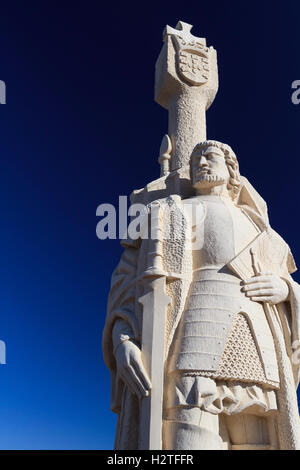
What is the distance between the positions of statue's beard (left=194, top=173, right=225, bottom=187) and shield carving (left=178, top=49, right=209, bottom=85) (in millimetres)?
2498

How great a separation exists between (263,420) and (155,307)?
147 cm

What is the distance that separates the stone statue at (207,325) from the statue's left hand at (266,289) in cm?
1

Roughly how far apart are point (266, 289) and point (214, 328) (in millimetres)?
796

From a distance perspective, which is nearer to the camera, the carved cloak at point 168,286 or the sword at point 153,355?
the sword at point 153,355

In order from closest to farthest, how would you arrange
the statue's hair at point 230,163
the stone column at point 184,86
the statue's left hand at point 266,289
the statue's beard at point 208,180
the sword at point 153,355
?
the sword at point 153,355
the statue's left hand at point 266,289
the statue's beard at point 208,180
the statue's hair at point 230,163
the stone column at point 184,86

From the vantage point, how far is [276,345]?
4.90 m

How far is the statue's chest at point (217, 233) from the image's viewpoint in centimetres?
512

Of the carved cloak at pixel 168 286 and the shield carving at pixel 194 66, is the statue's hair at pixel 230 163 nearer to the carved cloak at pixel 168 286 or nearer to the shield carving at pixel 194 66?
the carved cloak at pixel 168 286

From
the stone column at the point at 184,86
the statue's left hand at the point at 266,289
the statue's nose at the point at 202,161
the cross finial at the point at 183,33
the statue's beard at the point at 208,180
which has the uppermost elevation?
the cross finial at the point at 183,33

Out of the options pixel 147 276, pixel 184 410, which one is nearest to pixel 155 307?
pixel 147 276

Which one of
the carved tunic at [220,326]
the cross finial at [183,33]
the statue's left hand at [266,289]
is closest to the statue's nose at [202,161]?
the carved tunic at [220,326]

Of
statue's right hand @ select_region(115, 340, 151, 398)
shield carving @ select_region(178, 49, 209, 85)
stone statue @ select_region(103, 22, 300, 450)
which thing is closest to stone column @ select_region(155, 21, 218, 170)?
shield carving @ select_region(178, 49, 209, 85)

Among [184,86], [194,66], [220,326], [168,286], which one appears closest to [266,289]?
[220,326]

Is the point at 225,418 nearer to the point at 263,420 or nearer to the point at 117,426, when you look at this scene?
the point at 263,420
